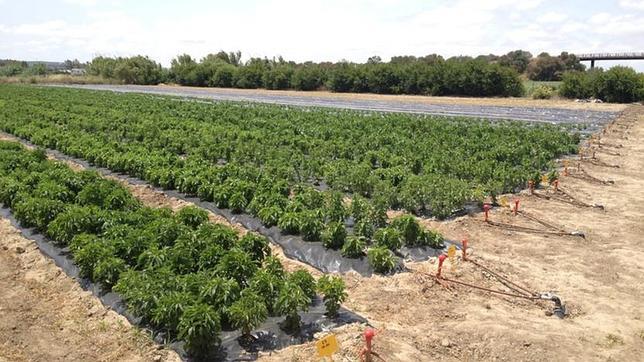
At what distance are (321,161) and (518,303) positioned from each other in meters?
8.73

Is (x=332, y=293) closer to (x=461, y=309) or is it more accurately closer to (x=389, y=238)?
(x=461, y=309)

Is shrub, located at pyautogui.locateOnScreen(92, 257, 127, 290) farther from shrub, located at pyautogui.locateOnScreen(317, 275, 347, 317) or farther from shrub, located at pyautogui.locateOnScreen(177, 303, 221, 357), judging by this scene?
shrub, located at pyautogui.locateOnScreen(317, 275, 347, 317)

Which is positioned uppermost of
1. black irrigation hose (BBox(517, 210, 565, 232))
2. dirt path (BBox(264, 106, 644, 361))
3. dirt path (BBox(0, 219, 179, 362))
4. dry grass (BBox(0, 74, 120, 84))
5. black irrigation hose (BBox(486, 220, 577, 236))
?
dry grass (BBox(0, 74, 120, 84))

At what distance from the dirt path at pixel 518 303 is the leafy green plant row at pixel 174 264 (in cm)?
73

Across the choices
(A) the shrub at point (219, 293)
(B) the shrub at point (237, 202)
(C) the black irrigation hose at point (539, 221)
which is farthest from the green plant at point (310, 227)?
(C) the black irrigation hose at point (539, 221)

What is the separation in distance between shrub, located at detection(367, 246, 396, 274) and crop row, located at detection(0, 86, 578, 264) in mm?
33

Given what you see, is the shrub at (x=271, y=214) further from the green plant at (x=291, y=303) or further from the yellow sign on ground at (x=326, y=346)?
the yellow sign on ground at (x=326, y=346)

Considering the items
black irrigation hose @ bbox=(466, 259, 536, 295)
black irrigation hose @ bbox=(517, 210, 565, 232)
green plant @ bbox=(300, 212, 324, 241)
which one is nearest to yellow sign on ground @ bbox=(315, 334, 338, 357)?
black irrigation hose @ bbox=(466, 259, 536, 295)

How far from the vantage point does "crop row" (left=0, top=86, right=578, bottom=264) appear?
34.9ft

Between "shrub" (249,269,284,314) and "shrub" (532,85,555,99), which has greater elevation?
"shrub" (532,85,555,99)

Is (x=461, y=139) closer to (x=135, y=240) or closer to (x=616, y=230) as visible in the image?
(x=616, y=230)

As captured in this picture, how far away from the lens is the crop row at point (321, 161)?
1065 cm

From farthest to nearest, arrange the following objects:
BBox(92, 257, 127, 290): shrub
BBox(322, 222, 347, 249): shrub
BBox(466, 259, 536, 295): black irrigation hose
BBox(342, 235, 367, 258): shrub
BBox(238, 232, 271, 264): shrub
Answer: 1. BBox(322, 222, 347, 249): shrub
2. BBox(342, 235, 367, 258): shrub
3. BBox(238, 232, 271, 264): shrub
4. BBox(466, 259, 536, 295): black irrigation hose
5. BBox(92, 257, 127, 290): shrub

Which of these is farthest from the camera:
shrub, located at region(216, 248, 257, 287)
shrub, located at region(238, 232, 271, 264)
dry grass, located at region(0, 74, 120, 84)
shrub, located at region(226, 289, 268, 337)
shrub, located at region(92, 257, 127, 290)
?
dry grass, located at region(0, 74, 120, 84)
